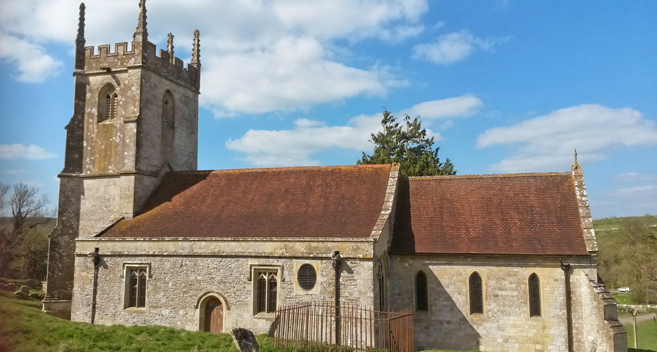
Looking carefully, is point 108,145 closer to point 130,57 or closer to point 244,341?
point 130,57

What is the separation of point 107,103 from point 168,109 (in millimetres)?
3071

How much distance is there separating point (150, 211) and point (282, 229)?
7546mm

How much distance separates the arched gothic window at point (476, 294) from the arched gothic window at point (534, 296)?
1826 mm

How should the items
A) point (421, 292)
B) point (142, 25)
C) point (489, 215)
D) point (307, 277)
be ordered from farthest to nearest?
point (142, 25)
point (489, 215)
point (421, 292)
point (307, 277)

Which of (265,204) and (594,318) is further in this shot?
(265,204)

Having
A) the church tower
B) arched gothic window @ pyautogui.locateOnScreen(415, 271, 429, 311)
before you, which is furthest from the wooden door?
arched gothic window @ pyautogui.locateOnScreen(415, 271, 429, 311)

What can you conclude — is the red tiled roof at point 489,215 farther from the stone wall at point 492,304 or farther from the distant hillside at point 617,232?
the distant hillside at point 617,232

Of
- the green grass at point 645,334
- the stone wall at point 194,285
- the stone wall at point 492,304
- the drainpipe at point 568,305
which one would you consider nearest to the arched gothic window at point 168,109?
the stone wall at point 194,285

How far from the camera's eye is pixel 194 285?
2030cm

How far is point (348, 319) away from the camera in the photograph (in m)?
18.1

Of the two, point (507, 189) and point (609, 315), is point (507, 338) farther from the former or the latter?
point (507, 189)

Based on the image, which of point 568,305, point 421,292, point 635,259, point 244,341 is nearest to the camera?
point 244,341

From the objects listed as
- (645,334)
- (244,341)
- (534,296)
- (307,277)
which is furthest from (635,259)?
(244,341)

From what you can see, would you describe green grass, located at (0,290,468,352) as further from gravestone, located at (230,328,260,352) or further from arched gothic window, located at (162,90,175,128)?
arched gothic window, located at (162,90,175,128)
